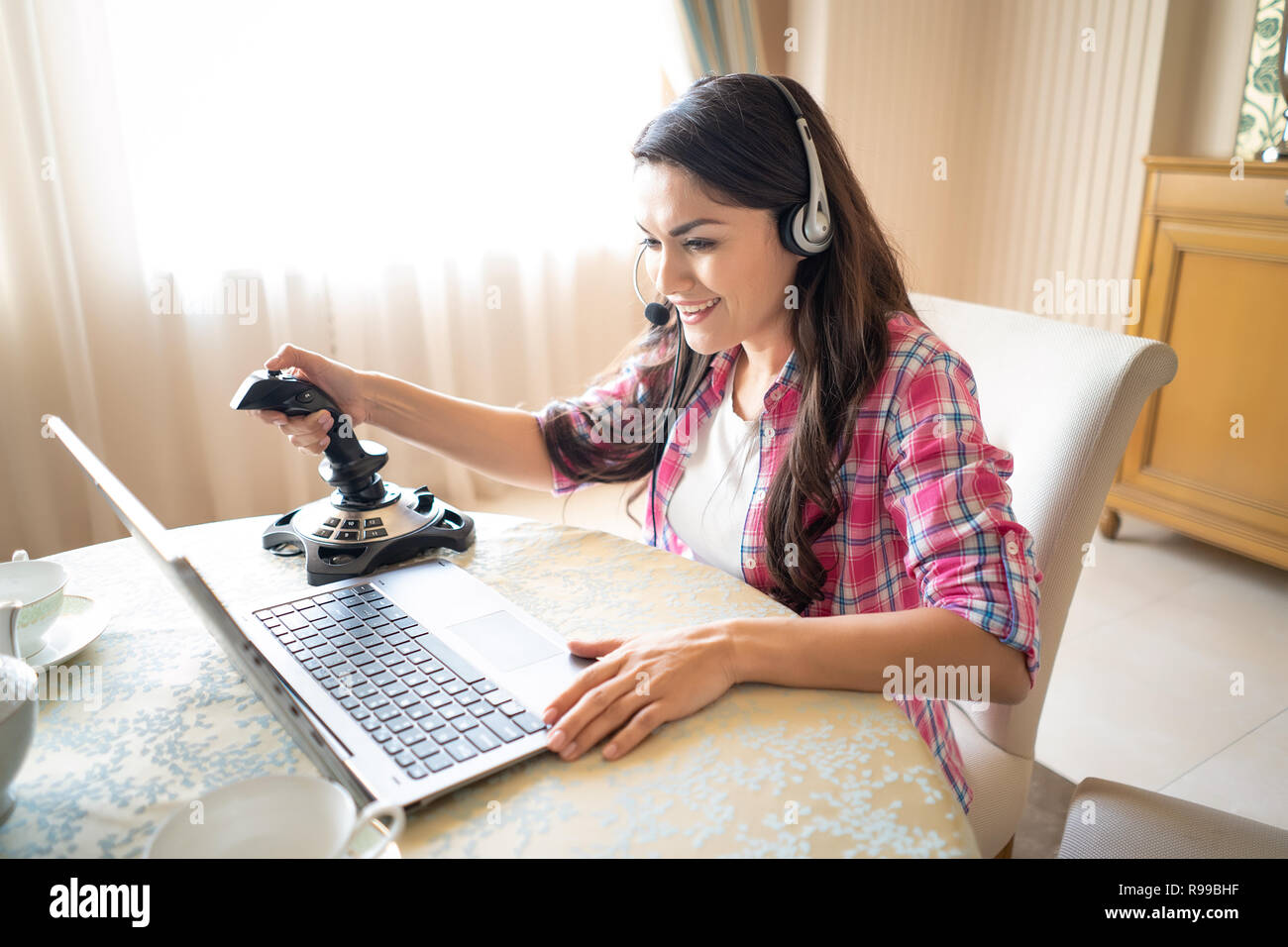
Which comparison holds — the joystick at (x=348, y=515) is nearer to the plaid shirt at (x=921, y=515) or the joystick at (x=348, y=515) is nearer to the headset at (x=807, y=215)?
the plaid shirt at (x=921, y=515)

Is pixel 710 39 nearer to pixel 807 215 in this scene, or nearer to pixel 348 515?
pixel 807 215

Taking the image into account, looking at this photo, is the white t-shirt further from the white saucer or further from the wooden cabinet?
the wooden cabinet

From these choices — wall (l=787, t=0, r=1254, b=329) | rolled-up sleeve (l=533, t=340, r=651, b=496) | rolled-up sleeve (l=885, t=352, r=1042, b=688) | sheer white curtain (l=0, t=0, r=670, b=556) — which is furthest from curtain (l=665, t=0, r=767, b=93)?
rolled-up sleeve (l=885, t=352, r=1042, b=688)

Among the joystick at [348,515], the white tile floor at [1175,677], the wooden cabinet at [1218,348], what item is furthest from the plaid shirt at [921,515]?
the wooden cabinet at [1218,348]

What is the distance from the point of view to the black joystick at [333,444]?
1.07 meters

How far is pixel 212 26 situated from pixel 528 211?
91 centimetres

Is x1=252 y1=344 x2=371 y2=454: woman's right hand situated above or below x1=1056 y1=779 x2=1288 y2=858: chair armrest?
above

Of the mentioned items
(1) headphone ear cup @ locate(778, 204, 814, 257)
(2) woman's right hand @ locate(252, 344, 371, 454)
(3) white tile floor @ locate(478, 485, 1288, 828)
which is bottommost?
(3) white tile floor @ locate(478, 485, 1288, 828)

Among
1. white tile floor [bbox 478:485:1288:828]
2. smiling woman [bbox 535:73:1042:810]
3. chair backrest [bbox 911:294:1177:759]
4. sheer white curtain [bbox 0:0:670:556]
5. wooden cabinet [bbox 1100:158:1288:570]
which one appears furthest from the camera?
wooden cabinet [bbox 1100:158:1288:570]

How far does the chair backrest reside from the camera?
102cm

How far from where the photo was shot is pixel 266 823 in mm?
595

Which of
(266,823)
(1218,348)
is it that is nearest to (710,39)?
(1218,348)

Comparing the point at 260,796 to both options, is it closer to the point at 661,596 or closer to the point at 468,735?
the point at 468,735

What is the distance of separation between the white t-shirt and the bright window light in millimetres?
1611
